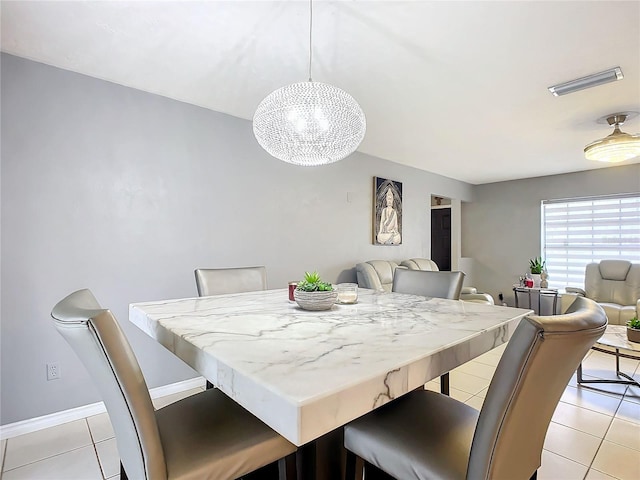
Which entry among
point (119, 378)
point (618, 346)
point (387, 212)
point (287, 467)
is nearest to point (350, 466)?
point (287, 467)

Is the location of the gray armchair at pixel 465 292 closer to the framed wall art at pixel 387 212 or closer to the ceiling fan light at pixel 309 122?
the framed wall art at pixel 387 212

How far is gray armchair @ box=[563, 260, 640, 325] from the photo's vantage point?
13.0 feet

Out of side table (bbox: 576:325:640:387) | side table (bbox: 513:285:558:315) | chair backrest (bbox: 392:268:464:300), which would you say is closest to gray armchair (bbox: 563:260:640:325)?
side table (bbox: 513:285:558:315)

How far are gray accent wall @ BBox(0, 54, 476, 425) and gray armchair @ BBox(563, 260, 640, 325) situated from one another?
3.74 m

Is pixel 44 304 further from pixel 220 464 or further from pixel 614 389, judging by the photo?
pixel 614 389

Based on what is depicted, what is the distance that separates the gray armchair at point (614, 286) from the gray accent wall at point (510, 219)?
1086 mm

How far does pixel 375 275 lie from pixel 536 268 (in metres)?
3.10

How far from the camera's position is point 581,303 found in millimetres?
970

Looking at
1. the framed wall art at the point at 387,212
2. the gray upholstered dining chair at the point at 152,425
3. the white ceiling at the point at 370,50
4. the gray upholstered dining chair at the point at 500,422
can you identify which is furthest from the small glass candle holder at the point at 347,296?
the framed wall art at the point at 387,212

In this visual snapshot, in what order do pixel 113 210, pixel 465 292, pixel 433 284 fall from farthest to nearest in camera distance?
pixel 465 292, pixel 113 210, pixel 433 284

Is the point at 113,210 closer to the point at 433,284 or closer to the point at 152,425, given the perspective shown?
the point at 152,425

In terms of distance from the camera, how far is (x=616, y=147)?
2982mm

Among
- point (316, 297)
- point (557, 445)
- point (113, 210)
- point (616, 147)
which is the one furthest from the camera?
point (616, 147)

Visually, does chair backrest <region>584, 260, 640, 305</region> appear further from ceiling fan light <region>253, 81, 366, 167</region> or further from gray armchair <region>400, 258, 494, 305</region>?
ceiling fan light <region>253, 81, 366, 167</region>
